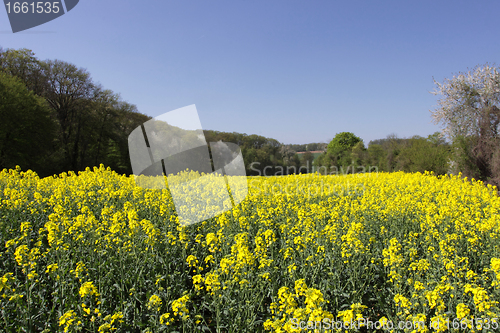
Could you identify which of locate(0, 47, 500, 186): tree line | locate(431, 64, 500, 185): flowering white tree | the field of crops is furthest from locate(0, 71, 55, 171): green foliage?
locate(431, 64, 500, 185): flowering white tree

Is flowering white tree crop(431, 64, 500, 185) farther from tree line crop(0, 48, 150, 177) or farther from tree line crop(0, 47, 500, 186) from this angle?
tree line crop(0, 48, 150, 177)

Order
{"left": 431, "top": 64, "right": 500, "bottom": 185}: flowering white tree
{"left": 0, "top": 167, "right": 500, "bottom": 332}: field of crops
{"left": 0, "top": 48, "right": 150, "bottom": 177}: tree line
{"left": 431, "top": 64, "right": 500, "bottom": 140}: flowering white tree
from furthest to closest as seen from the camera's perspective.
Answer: {"left": 0, "top": 48, "right": 150, "bottom": 177}: tree line, {"left": 431, "top": 64, "right": 500, "bottom": 140}: flowering white tree, {"left": 431, "top": 64, "right": 500, "bottom": 185}: flowering white tree, {"left": 0, "top": 167, "right": 500, "bottom": 332}: field of crops

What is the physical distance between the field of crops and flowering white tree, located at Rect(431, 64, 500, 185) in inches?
398

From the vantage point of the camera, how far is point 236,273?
128 inches

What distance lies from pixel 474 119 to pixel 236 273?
2226 cm

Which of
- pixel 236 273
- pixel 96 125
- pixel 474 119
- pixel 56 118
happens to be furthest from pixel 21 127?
pixel 474 119

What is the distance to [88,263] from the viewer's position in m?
3.70

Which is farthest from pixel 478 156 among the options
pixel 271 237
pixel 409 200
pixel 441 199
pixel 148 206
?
pixel 148 206

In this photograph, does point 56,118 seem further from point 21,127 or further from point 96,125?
point 21,127

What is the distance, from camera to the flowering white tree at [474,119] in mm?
14133

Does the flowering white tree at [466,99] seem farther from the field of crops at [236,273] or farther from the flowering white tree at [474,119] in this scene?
the field of crops at [236,273]

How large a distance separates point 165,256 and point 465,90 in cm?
2492

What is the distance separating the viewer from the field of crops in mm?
2693

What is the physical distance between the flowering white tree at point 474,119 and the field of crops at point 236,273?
10121mm
